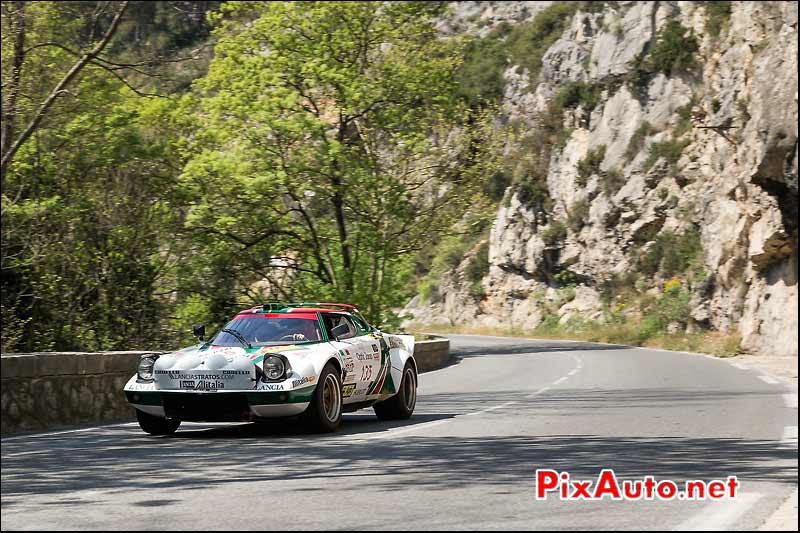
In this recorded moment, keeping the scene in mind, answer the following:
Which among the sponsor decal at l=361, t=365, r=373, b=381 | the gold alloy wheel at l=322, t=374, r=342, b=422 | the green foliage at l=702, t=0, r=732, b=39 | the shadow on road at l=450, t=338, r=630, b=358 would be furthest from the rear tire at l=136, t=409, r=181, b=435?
the green foliage at l=702, t=0, r=732, b=39

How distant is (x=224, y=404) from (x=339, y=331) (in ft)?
6.07

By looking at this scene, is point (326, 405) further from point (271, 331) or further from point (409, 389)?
point (409, 389)

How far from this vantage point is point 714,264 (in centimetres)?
4425

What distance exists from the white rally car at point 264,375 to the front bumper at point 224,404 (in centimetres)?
1

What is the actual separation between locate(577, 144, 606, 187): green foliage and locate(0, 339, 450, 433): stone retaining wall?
151 feet

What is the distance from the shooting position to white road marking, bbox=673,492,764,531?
6.54 metres

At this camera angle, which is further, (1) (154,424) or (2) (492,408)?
(2) (492,408)

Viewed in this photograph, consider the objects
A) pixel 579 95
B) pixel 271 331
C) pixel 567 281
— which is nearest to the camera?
pixel 271 331

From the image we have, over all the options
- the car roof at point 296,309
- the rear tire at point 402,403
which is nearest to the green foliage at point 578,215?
the rear tire at point 402,403

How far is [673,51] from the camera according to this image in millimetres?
57250

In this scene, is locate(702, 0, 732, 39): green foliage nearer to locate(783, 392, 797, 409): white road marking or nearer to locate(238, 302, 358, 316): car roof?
locate(783, 392, 797, 409): white road marking

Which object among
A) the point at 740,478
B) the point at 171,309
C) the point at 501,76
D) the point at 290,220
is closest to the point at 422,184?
the point at 290,220

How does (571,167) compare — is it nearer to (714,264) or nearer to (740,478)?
(714,264)

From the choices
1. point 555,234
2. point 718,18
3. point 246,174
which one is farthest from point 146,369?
point 555,234
